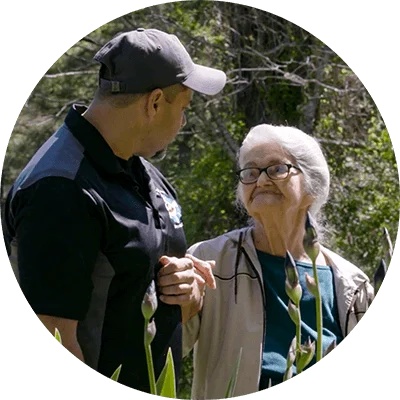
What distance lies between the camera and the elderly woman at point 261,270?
2.46 meters

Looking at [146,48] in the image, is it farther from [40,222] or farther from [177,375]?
[177,375]

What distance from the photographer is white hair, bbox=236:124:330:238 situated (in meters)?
2.48

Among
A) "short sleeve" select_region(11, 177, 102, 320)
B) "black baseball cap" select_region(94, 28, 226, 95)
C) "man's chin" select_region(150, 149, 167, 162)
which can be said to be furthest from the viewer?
"man's chin" select_region(150, 149, 167, 162)

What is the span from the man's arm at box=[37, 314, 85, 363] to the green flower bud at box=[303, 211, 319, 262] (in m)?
0.74

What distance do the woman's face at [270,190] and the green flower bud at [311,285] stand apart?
213 millimetres

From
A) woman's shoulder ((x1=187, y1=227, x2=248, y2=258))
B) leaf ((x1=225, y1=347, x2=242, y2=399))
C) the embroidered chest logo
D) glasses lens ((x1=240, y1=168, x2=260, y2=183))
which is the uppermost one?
glasses lens ((x1=240, y1=168, x2=260, y2=183))

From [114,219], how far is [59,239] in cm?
16

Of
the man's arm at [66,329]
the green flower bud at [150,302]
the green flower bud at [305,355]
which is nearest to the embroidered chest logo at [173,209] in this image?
the green flower bud at [150,302]

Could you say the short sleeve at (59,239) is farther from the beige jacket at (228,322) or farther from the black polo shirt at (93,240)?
the beige jacket at (228,322)

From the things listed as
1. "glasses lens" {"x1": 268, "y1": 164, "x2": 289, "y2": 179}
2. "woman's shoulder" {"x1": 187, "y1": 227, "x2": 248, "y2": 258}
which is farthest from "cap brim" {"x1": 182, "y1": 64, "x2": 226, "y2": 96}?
A: "woman's shoulder" {"x1": 187, "y1": 227, "x2": 248, "y2": 258}

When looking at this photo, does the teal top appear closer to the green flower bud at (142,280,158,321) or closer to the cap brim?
the green flower bud at (142,280,158,321)

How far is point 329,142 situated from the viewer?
2516 millimetres

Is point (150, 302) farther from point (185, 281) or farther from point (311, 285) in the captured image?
point (311, 285)

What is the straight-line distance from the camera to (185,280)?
2.42 meters
